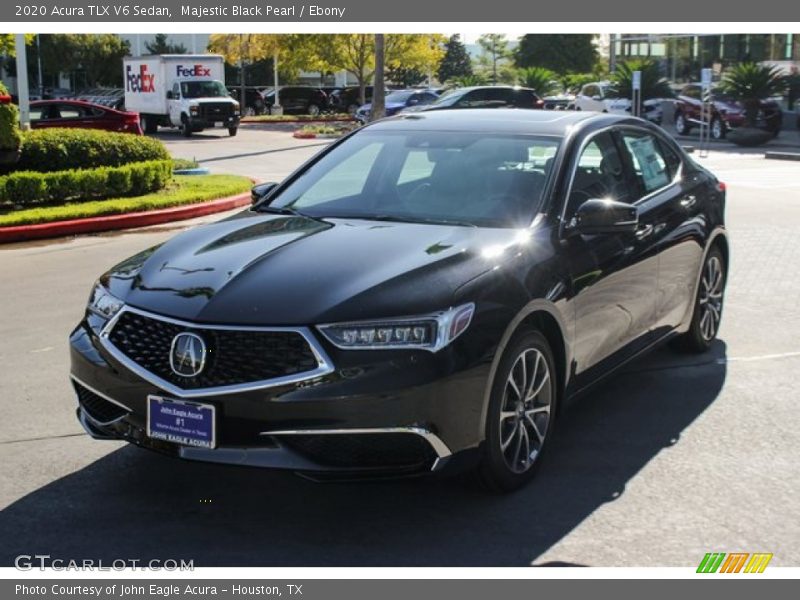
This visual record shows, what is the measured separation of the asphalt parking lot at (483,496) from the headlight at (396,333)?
26.1 inches

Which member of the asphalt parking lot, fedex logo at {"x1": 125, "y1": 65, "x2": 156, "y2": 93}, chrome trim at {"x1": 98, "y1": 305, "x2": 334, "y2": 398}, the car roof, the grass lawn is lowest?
the asphalt parking lot

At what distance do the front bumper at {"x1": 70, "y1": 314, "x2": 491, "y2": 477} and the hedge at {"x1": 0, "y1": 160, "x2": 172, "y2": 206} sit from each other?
11.2m

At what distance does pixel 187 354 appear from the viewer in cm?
434

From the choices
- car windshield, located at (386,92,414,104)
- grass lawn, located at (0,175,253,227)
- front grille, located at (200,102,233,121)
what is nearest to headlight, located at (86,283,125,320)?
grass lawn, located at (0,175,253,227)

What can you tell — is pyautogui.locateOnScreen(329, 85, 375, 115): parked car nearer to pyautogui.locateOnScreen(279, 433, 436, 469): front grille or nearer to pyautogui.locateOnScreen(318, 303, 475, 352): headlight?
pyautogui.locateOnScreen(318, 303, 475, 352): headlight

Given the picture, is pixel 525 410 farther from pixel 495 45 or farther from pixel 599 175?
pixel 495 45

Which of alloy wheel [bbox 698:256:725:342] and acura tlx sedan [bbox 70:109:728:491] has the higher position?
acura tlx sedan [bbox 70:109:728:491]

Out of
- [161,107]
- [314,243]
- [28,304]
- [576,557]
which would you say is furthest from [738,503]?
[161,107]

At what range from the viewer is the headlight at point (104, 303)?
474 centimetres

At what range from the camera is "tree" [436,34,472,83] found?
86250 mm

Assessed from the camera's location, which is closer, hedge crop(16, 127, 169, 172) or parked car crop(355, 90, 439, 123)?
hedge crop(16, 127, 169, 172)

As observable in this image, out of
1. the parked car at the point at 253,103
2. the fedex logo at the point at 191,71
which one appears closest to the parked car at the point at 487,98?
the fedex logo at the point at 191,71

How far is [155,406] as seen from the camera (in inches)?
174

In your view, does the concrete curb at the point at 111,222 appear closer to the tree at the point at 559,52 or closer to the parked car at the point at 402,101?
the parked car at the point at 402,101
